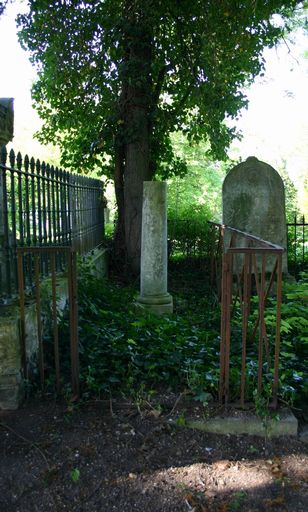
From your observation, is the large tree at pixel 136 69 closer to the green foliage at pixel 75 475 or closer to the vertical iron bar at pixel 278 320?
the vertical iron bar at pixel 278 320

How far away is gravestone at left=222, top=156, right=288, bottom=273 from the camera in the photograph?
8328mm

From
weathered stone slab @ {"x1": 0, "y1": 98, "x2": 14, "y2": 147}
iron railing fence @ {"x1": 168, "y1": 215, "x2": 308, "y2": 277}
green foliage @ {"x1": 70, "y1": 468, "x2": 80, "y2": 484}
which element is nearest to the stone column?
weathered stone slab @ {"x1": 0, "y1": 98, "x2": 14, "y2": 147}

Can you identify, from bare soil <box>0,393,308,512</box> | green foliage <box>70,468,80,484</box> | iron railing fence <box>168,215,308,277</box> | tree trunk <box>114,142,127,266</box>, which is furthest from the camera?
iron railing fence <box>168,215,308,277</box>

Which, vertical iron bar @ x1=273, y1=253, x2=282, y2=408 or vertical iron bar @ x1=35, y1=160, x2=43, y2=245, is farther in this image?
vertical iron bar @ x1=35, y1=160, x2=43, y2=245

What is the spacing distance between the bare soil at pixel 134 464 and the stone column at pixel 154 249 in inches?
125

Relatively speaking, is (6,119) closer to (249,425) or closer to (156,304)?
(249,425)

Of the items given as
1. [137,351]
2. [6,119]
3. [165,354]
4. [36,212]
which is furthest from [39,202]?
[165,354]

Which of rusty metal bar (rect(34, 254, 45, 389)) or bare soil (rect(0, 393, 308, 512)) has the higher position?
rusty metal bar (rect(34, 254, 45, 389))

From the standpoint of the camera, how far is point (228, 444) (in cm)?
312

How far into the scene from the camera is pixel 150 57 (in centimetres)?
926

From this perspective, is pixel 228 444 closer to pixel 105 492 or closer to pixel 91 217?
pixel 105 492

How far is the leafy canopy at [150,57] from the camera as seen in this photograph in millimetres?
8367

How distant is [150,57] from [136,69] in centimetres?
65

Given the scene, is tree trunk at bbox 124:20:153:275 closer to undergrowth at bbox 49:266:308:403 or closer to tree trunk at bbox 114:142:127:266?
tree trunk at bbox 114:142:127:266
